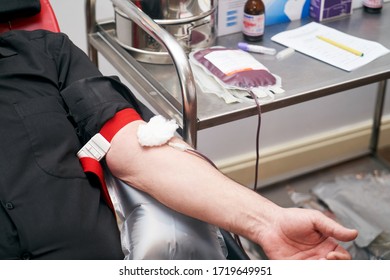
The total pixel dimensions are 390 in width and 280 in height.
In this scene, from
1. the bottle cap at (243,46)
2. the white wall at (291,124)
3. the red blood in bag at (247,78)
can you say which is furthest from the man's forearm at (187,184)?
the white wall at (291,124)

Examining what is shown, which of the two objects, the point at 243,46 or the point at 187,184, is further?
the point at 243,46

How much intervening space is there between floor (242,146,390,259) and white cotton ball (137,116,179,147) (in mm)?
1186

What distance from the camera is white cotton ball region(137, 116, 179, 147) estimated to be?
3.73 ft

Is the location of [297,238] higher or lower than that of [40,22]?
lower

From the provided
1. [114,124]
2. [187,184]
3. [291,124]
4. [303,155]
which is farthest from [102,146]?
[303,155]

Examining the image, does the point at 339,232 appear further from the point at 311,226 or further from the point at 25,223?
the point at 25,223

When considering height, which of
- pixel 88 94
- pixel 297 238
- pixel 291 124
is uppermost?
pixel 88 94

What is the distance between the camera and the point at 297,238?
A: 0.97m

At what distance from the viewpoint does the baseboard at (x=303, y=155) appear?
7.53 feet

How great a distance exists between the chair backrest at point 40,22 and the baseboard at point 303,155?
→ 98 cm

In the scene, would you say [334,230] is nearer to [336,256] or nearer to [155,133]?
[336,256]

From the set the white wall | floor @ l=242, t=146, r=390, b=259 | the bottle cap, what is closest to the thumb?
the bottle cap

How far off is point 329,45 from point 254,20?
9.0 inches
